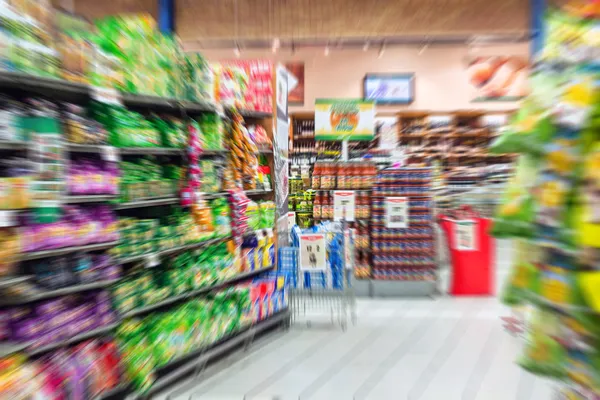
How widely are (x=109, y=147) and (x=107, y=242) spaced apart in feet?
1.93

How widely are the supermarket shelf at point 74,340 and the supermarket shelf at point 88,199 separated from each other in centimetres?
77

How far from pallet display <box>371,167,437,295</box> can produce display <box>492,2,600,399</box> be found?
3.28 metres

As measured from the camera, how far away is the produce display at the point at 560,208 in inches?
44.6

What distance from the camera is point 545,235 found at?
4.39 ft

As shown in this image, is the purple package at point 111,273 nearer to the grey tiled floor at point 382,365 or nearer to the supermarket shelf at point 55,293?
the supermarket shelf at point 55,293

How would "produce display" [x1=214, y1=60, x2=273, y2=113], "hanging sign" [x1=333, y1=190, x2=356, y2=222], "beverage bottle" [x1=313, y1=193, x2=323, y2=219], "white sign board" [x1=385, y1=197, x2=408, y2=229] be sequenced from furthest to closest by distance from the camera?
"beverage bottle" [x1=313, y1=193, x2=323, y2=219]
"hanging sign" [x1=333, y1=190, x2=356, y2=222]
"white sign board" [x1=385, y1=197, x2=408, y2=229]
"produce display" [x1=214, y1=60, x2=273, y2=113]

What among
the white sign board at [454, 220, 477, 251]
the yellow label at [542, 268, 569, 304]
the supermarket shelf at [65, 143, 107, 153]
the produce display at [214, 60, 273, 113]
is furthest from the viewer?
the white sign board at [454, 220, 477, 251]

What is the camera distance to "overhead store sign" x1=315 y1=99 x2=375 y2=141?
548 centimetres

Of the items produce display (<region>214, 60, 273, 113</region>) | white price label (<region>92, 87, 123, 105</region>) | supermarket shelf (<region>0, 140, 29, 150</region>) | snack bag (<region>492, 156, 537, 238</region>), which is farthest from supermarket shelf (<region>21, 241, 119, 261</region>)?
snack bag (<region>492, 156, 537, 238</region>)

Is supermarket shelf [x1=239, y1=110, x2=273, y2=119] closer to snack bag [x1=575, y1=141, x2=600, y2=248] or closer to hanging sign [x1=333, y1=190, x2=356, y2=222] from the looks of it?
hanging sign [x1=333, y1=190, x2=356, y2=222]

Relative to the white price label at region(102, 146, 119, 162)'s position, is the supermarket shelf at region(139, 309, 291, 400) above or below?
below

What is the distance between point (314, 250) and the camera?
3475 millimetres

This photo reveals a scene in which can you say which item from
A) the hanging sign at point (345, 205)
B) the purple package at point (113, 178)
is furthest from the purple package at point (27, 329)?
the hanging sign at point (345, 205)

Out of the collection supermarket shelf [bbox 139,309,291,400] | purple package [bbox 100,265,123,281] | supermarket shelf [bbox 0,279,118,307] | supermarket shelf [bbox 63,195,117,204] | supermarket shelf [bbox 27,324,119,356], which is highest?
supermarket shelf [bbox 63,195,117,204]
